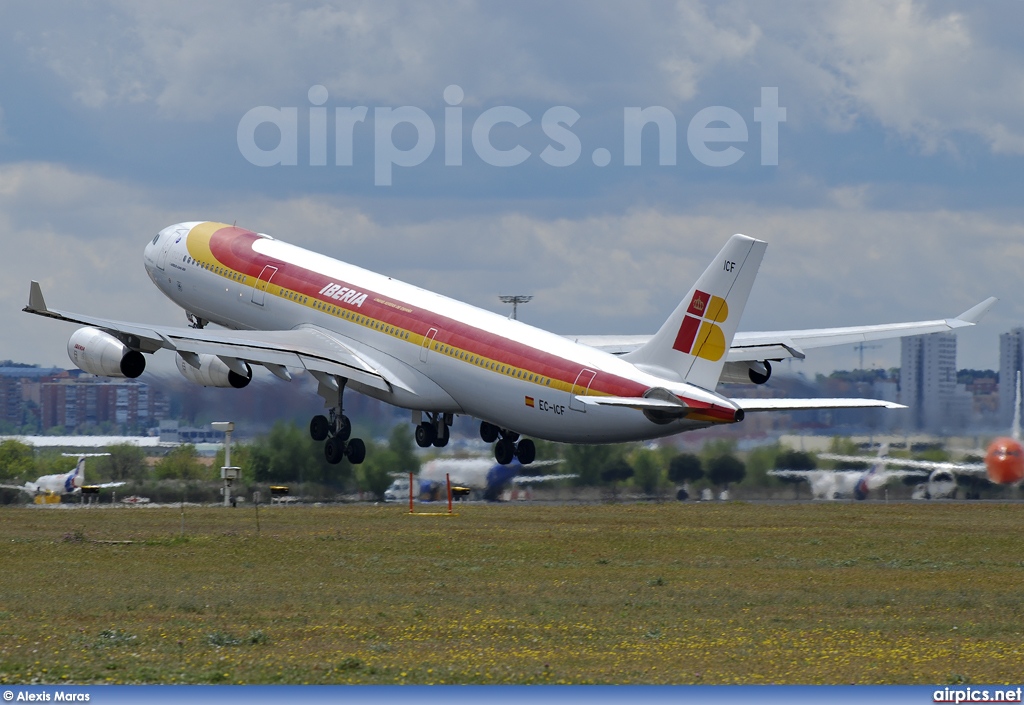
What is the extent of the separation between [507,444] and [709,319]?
1144 cm

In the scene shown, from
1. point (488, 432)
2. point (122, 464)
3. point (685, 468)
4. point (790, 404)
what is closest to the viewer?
point (790, 404)

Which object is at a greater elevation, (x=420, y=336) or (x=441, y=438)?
(x=420, y=336)

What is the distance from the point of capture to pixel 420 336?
169 ft

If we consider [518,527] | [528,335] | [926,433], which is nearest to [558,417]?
[528,335]

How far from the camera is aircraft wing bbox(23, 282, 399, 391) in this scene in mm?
51188

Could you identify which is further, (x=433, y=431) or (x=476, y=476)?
(x=476, y=476)

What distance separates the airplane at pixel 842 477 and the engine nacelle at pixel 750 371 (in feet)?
104

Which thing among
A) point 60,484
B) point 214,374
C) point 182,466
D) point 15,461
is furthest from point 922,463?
point 15,461

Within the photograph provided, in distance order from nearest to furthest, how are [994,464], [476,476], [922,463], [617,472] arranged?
[994,464], [922,463], [617,472], [476,476]

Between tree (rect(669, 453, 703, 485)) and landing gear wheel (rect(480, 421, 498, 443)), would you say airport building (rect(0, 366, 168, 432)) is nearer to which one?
tree (rect(669, 453, 703, 485))

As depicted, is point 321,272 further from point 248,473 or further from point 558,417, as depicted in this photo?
point 248,473

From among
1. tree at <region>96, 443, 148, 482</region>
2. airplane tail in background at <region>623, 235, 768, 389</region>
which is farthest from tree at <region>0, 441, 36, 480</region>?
airplane tail in background at <region>623, 235, 768, 389</region>

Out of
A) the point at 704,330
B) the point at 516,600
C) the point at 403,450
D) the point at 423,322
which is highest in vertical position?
the point at 423,322

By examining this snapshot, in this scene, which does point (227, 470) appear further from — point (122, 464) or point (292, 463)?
point (122, 464)
